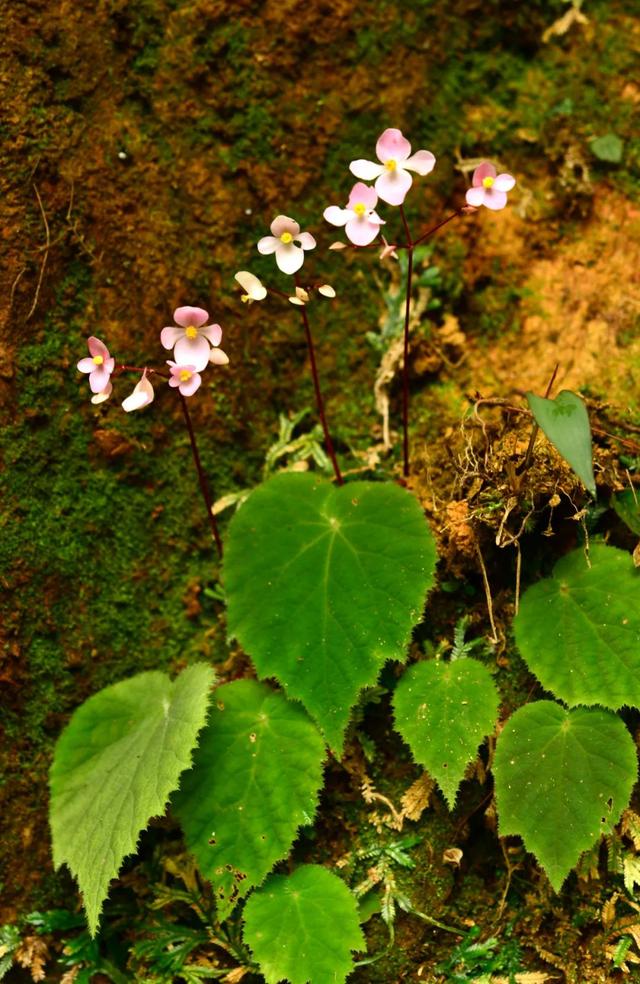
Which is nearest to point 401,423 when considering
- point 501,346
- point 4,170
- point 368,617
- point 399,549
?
point 501,346

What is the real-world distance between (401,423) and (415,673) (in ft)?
3.02

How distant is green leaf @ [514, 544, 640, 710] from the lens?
221 cm

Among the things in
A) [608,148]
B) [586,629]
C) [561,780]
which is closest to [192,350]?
[586,629]

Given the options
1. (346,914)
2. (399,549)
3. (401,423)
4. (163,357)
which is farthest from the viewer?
(401,423)

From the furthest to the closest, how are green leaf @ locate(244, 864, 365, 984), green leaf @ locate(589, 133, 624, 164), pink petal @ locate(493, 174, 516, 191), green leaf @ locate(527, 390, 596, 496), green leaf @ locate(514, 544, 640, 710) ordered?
green leaf @ locate(589, 133, 624, 164)
pink petal @ locate(493, 174, 516, 191)
green leaf @ locate(514, 544, 640, 710)
green leaf @ locate(244, 864, 365, 984)
green leaf @ locate(527, 390, 596, 496)

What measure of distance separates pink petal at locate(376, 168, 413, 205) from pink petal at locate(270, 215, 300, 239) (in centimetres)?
24

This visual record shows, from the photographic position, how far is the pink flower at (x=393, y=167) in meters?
2.22

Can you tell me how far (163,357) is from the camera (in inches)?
105

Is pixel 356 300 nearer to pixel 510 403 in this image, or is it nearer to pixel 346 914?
pixel 510 403

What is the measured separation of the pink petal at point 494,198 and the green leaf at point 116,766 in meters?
1.49

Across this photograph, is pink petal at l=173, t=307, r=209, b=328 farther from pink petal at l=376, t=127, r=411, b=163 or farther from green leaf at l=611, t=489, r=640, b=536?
green leaf at l=611, t=489, r=640, b=536

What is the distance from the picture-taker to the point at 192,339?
7.63ft

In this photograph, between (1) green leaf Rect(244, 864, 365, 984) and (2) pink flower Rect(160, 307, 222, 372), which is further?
(2) pink flower Rect(160, 307, 222, 372)

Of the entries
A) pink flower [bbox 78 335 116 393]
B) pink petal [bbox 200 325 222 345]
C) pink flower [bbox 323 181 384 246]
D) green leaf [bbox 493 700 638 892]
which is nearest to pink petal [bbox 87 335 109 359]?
pink flower [bbox 78 335 116 393]
